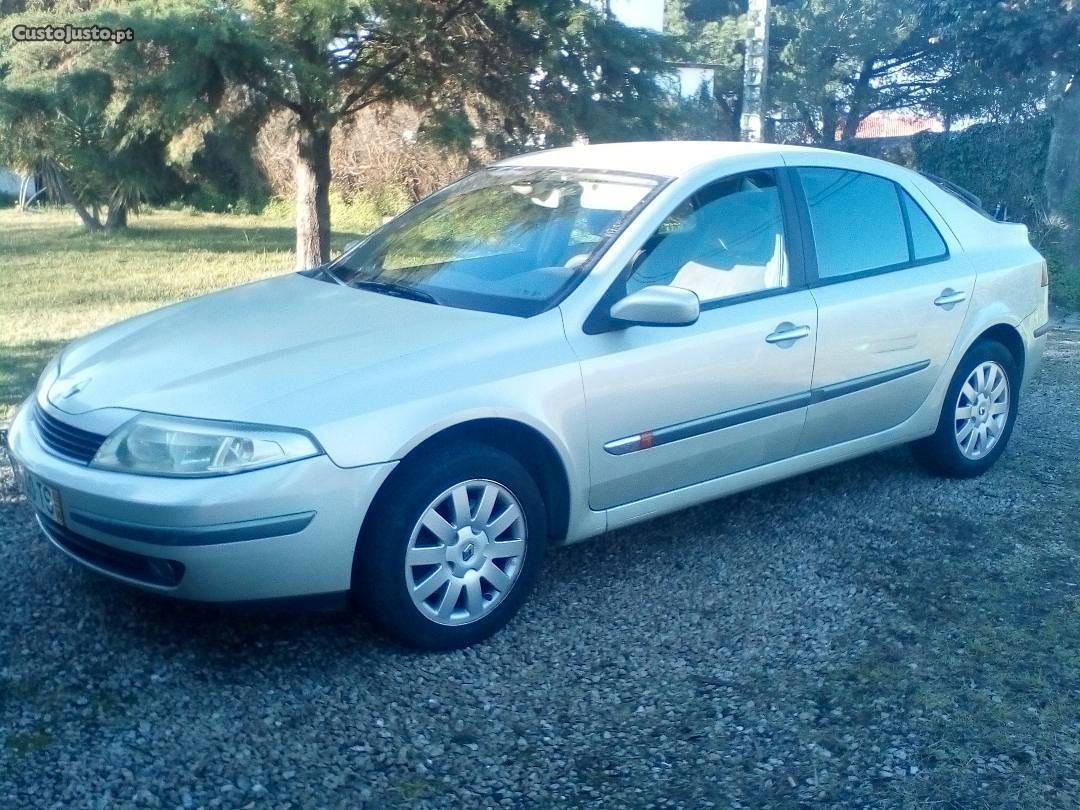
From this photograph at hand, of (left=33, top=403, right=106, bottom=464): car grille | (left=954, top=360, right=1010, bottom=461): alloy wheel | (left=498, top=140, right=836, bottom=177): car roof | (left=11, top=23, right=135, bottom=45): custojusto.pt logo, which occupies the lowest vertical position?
(left=954, top=360, right=1010, bottom=461): alloy wheel

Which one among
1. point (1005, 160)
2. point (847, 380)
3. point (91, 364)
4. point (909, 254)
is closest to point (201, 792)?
point (91, 364)

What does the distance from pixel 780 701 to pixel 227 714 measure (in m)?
1.73

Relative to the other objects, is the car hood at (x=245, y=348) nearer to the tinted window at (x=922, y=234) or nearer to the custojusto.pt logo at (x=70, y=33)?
the tinted window at (x=922, y=234)

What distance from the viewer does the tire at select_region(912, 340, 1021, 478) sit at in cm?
588

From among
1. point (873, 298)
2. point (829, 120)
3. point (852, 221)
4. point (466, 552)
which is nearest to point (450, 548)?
point (466, 552)

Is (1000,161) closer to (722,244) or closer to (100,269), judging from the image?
(100,269)

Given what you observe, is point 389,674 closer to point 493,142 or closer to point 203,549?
point 203,549

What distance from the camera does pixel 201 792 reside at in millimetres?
3186

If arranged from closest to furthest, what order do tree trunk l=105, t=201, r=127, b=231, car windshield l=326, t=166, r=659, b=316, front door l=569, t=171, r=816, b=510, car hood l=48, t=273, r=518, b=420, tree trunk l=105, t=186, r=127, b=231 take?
car hood l=48, t=273, r=518, b=420 → front door l=569, t=171, r=816, b=510 → car windshield l=326, t=166, r=659, b=316 → tree trunk l=105, t=186, r=127, b=231 → tree trunk l=105, t=201, r=127, b=231

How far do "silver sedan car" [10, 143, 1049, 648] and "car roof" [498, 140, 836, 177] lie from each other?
0.07 feet

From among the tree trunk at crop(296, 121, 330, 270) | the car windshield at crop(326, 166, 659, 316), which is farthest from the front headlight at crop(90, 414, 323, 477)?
the tree trunk at crop(296, 121, 330, 270)

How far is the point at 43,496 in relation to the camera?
154 inches

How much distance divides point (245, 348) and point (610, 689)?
169cm

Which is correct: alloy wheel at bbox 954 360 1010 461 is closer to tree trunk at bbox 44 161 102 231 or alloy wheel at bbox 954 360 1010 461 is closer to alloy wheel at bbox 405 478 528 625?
alloy wheel at bbox 405 478 528 625
